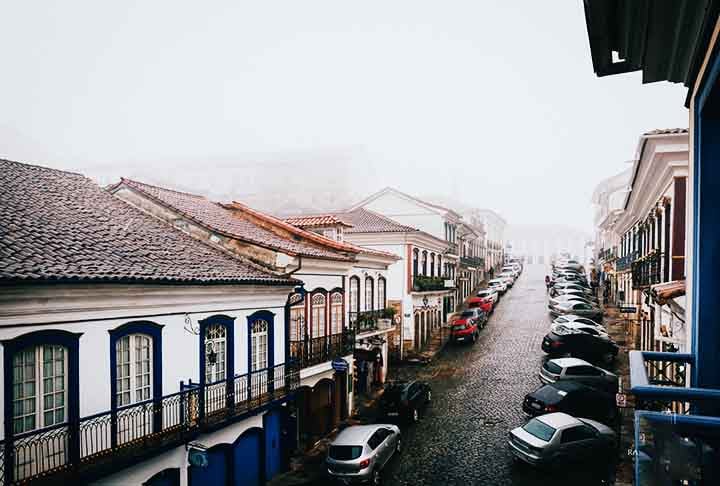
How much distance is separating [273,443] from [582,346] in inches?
685

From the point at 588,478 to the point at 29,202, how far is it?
16021 millimetres

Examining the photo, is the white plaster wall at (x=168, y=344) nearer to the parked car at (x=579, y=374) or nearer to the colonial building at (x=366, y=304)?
the colonial building at (x=366, y=304)

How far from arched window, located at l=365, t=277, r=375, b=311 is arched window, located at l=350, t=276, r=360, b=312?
46.6 inches

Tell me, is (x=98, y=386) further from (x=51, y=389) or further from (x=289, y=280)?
(x=289, y=280)

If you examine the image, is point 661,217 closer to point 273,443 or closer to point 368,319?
point 368,319

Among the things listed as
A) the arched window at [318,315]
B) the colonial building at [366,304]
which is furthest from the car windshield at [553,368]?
the arched window at [318,315]

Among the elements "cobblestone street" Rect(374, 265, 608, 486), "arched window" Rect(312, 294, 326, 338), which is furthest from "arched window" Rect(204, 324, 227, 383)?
"cobblestone street" Rect(374, 265, 608, 486)

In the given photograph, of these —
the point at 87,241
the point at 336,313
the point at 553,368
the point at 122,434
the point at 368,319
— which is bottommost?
the point at 553,368

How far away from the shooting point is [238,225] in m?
19.3

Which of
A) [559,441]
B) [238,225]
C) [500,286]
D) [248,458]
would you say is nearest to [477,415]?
[559,441]

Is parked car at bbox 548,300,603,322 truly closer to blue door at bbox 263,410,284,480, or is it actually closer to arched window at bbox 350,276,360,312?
arched window at bbox 350,276,360,312

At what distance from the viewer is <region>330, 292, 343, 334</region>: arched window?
65.5 ft

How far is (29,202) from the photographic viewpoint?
1248cm

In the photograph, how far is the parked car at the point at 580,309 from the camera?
114 feet
